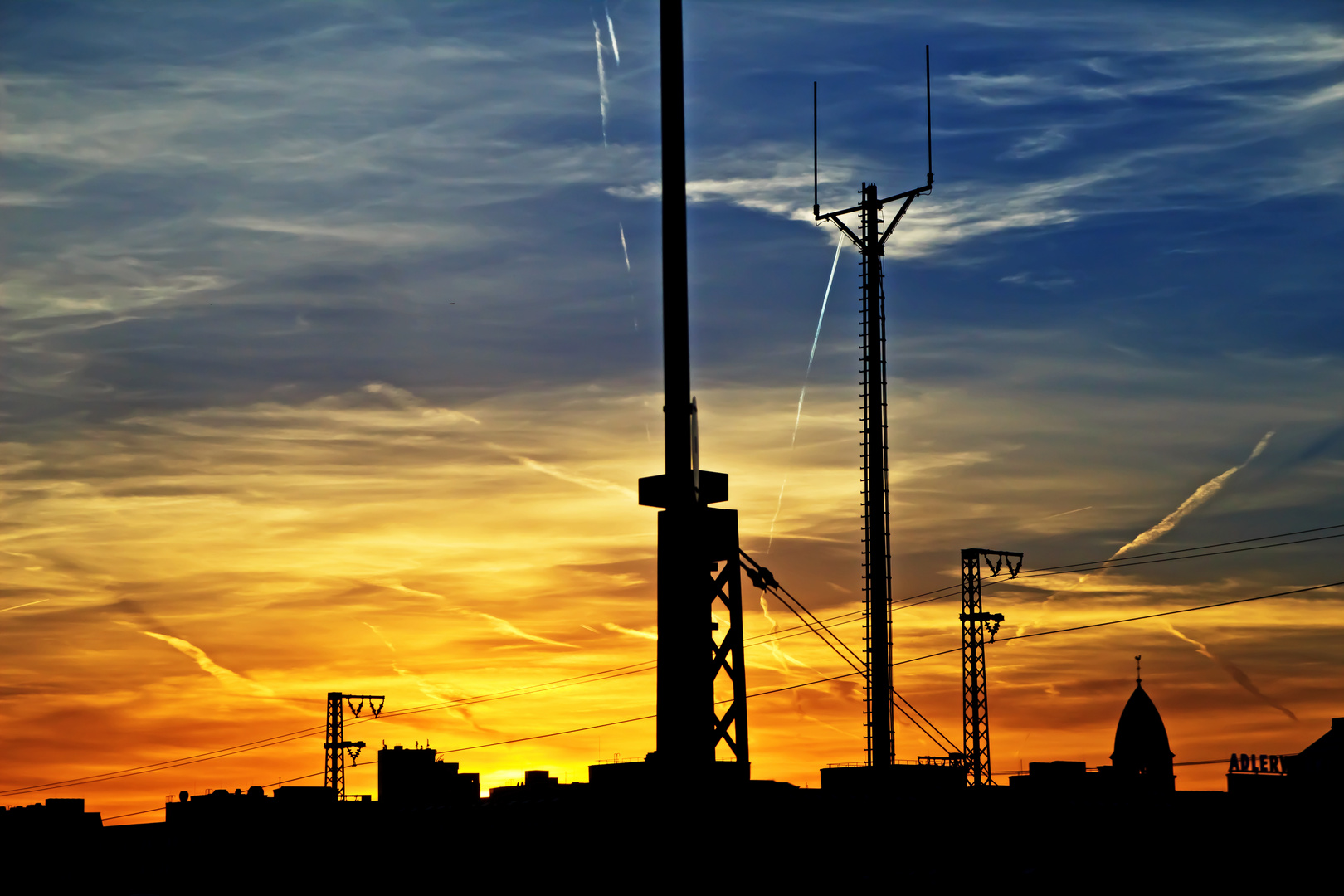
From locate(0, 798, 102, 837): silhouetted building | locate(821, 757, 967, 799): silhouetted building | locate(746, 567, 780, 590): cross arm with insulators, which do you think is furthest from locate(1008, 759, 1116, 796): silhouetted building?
locate(0, 798, 102, 837): silhouetted building

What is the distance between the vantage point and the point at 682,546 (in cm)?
4062

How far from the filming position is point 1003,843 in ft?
155

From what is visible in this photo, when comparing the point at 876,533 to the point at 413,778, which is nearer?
the point at 876,533

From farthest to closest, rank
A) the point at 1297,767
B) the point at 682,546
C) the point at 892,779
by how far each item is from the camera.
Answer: the point at 1297,767 → the point at 892,779 → the point at 682,546

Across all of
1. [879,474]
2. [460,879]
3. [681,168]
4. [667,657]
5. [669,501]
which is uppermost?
[681,168]

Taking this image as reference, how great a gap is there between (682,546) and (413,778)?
74.2m

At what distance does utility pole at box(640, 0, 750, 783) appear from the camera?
3981 cm

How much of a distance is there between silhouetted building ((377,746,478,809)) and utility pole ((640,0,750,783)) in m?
68.7

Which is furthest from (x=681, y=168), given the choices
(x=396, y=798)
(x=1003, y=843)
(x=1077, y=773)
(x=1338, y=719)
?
(x=1338, y=719)

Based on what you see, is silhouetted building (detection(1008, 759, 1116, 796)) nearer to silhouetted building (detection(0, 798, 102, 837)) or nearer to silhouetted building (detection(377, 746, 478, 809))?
silhouetted building (detection(377, 746, 478, 809))

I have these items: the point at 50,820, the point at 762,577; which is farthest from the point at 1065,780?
the point at 50,820

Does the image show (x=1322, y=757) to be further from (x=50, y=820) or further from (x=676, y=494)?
(x=50, y=820)

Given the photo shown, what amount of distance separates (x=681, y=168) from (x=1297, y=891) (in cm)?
2701

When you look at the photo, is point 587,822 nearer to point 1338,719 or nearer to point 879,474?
point 879,474
